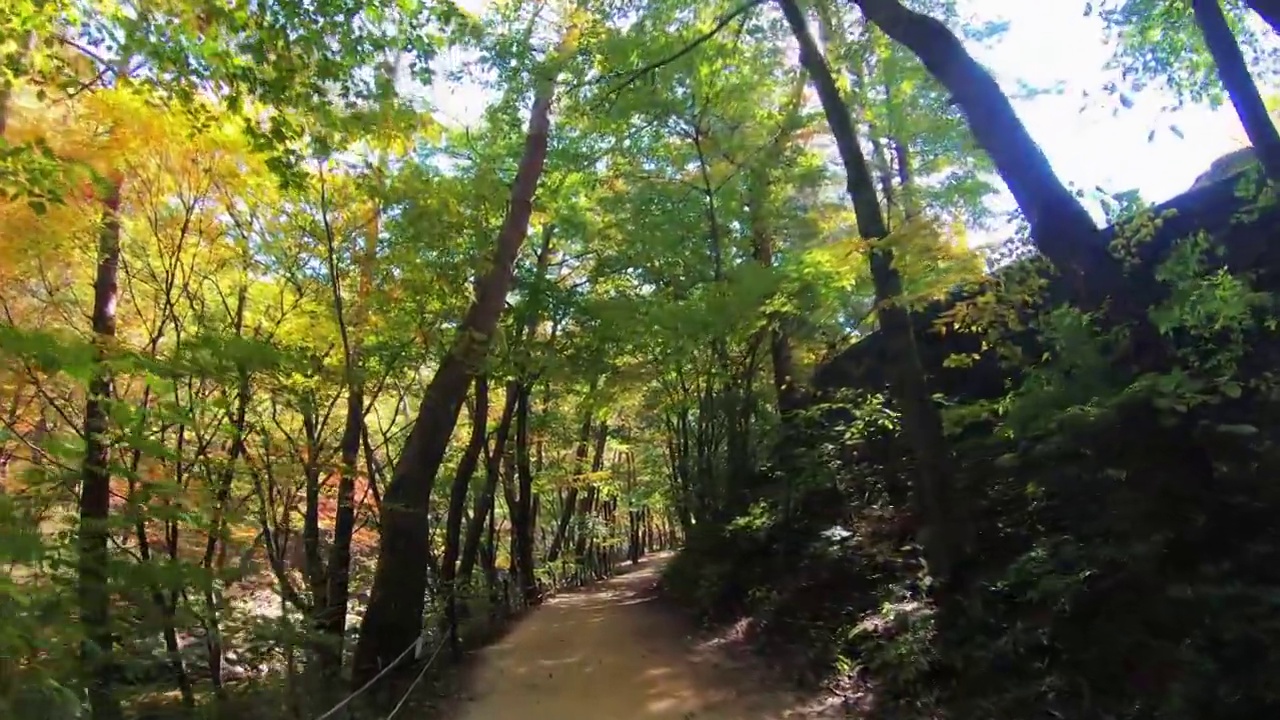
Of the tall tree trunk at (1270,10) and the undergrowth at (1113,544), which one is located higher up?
the tall tree trunk at (1270,10)

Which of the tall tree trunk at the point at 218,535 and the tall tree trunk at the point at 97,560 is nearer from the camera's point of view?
the tall tree trunk at the point at 97,560

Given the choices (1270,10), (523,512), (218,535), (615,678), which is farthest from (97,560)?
(523,512)

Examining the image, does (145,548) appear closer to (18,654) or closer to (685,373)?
(18,654)

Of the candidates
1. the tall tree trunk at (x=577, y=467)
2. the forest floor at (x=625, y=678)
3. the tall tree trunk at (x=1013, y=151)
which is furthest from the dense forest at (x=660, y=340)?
the tall tree trunk at (x=577, y=467)

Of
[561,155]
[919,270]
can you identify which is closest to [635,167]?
[561,155]

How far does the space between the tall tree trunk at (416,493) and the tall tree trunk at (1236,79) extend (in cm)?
560

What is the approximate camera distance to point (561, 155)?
1335 centimetres

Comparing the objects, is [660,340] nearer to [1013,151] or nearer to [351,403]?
[351,403]

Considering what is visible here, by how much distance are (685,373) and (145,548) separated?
9668mm

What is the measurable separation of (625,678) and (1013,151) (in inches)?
250

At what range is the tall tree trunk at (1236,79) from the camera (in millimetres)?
5535

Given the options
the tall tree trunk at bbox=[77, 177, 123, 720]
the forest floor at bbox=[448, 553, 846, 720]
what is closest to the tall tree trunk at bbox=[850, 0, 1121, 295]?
the forest floor at bbox=[448, 553, 846, 720]

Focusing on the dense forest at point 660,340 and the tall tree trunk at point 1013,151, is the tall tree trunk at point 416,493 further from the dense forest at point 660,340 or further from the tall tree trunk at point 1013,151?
the tall tree trunk at point 1013,151

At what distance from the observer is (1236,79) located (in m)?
5.66
